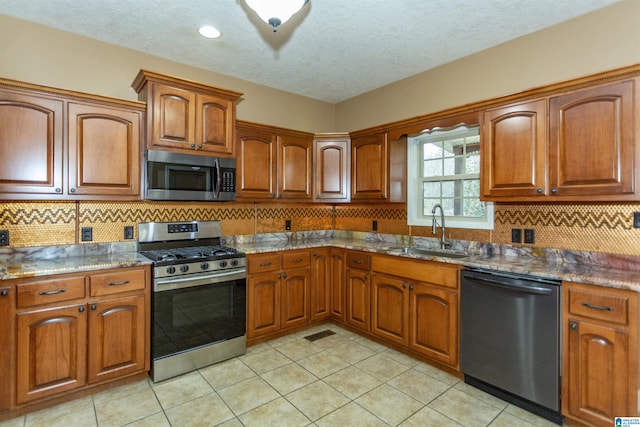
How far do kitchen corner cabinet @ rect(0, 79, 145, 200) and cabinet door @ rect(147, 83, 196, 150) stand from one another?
0.38ft

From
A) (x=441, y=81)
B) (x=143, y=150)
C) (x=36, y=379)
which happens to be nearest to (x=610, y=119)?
(x=441, y=81)

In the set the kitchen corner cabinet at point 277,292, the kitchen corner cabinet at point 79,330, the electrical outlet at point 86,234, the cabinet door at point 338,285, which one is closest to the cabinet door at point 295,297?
the kitchen corner cabinet at point 277,292

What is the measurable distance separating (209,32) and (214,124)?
734 mm

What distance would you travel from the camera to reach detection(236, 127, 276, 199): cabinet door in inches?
129

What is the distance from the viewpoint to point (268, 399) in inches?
89.8

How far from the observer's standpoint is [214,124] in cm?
300

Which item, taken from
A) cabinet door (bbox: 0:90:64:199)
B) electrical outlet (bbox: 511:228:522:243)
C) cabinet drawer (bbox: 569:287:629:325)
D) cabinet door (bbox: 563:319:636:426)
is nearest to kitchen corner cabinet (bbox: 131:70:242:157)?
cabinet door (bbox: 0:90:64:199)

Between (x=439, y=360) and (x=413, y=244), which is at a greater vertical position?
(x=413, y=244)

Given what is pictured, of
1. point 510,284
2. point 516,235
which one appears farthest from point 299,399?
point 516,235


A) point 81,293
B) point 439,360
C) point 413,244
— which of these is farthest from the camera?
point 413,244

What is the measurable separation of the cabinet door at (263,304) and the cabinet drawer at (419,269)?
39.3 inches

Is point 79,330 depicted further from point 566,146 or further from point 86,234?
point 566,146

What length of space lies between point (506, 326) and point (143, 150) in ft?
9.94

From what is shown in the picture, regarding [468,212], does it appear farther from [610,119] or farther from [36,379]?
[36,379]
